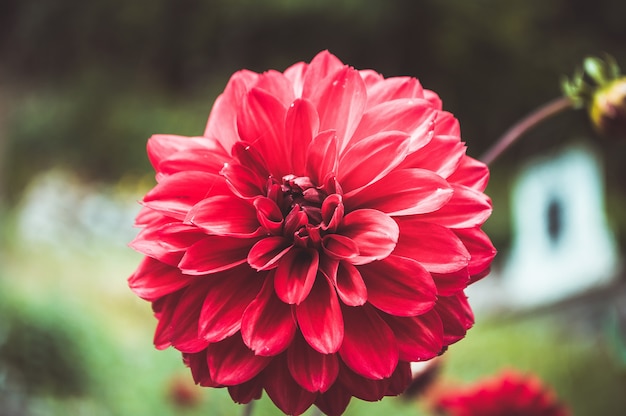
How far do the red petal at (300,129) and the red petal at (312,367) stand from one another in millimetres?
74

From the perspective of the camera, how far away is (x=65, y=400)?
0.97 meters

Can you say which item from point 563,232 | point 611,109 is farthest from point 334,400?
point 563,232

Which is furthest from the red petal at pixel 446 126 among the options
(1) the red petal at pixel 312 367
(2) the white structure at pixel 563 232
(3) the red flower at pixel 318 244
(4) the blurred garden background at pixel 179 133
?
(2) the white structure at pixel 563 232

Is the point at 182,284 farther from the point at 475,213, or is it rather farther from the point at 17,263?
the point at 17,263

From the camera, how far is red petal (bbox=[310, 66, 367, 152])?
266 mm

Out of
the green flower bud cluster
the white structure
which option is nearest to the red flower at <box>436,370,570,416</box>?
the green flower bud cluster

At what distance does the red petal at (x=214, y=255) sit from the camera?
0.77 ft

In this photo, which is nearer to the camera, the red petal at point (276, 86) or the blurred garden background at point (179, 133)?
the red petal at point (276, 86)

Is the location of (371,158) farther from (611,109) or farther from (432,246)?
(611,109)

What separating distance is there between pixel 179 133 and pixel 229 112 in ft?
4.42

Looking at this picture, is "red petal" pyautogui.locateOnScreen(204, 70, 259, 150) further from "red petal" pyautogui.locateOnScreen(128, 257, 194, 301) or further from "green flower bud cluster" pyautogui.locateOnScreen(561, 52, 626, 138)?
"green flower bud cluster" pyautogui.locateOnScreen(561, 52, 626, 138)

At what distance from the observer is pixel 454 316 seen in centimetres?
25

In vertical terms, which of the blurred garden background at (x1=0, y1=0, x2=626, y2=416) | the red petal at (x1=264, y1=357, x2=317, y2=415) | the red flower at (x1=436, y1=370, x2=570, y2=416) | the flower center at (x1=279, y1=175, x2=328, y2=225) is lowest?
the red flower at (x1=436, y1=370, x2=570, y2=416)

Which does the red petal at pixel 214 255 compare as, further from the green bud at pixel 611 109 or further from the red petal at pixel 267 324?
the green bud at pixel 611 109
